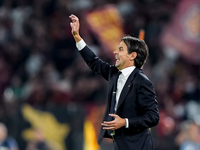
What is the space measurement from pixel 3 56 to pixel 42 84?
5.63 feet

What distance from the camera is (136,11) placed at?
1005cm

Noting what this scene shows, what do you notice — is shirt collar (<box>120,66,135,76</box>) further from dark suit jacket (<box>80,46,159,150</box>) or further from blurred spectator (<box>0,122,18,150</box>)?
blurred spectator (<box>0,122,18,150</box>)

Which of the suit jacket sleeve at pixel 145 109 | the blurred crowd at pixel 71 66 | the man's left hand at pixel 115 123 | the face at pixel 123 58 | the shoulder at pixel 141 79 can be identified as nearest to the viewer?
the man's left hand at pixel 115 123

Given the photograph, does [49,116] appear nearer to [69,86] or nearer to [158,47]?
[69,86]

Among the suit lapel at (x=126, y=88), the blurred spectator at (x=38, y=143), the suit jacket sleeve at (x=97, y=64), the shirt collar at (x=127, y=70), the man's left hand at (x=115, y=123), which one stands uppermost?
the suit jacket sleeve at (x=97, y=64)

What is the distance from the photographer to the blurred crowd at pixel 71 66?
27.1ft

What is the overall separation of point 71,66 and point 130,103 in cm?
592

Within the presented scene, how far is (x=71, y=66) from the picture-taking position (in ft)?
31.8

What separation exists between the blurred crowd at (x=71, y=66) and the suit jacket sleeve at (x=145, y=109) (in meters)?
3.88

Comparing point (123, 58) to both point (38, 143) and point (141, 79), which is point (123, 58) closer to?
point (141, 79)

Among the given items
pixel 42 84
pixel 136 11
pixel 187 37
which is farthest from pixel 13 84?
pixel 187 37

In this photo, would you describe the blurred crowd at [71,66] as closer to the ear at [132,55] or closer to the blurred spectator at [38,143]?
the blurred spectator at [38,143]

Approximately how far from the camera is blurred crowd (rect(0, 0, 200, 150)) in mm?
8273

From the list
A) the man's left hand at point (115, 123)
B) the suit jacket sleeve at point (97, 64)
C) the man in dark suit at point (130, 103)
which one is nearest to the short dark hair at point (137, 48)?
the man in dark suit at point (130, 103)
